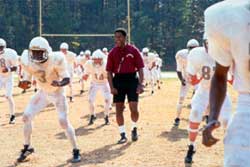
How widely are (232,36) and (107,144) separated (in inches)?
268

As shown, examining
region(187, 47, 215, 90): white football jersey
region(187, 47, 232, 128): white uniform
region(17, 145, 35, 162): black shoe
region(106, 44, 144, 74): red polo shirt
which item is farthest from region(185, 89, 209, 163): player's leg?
region(17, 145, 35, 162): black shoe

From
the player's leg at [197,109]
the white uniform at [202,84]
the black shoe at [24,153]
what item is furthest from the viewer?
the black shoe at [24,153]

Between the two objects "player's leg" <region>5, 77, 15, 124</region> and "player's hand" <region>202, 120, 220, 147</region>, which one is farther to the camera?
"player's leg" <region>5, 77, 15, 124</region>

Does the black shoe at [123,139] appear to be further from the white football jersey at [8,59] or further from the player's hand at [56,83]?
the white football jersey at [8,59]

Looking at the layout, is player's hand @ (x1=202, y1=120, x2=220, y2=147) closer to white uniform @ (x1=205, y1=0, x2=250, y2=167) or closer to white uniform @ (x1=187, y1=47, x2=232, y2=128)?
white uniform @ (x1=205, y1=0, x2=250, y2=167)

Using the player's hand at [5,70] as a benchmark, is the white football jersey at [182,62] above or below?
above

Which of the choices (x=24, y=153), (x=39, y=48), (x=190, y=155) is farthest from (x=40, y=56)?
(x=190, y=155)

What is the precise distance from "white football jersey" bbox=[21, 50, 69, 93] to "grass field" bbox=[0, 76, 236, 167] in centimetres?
118

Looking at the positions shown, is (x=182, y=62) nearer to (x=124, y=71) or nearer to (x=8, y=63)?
(x=124, y=71)

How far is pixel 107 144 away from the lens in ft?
31.2

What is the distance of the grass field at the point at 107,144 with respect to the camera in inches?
313

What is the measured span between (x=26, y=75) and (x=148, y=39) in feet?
157

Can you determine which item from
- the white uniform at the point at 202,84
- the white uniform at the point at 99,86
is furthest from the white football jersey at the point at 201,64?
the white uniform at the point at 99,86

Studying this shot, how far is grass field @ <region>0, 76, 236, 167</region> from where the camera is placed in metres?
7.94
